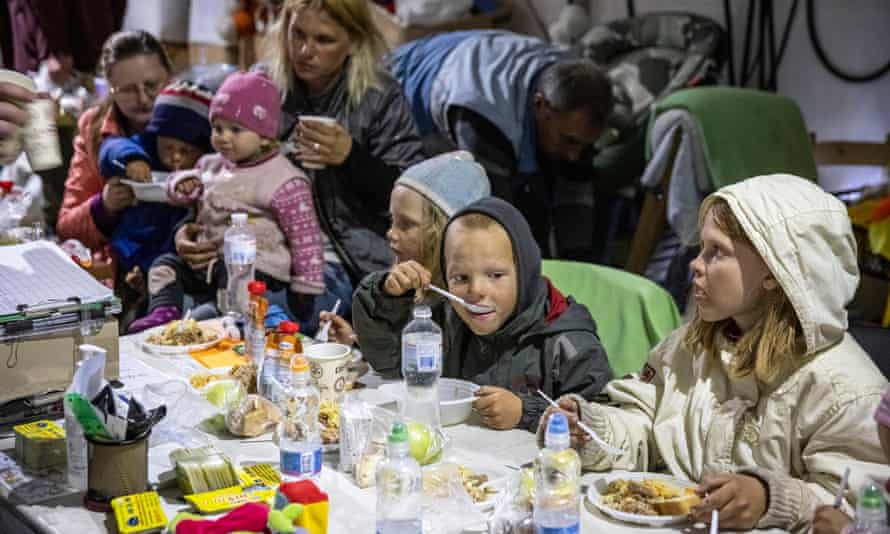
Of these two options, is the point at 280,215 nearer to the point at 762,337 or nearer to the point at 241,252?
the point at 241,252

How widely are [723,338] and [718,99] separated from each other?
2.76 metres

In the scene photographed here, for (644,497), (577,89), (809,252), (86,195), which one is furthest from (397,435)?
(86,195)

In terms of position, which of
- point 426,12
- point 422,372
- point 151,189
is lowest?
point 151,189

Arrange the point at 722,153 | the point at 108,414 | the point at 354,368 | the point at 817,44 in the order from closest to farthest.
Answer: the point at 108,414, the point at 354,368, the point at 722,153, the point at 817,44

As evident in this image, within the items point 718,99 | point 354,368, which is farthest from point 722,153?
point 354,368

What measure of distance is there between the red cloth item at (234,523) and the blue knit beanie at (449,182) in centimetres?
126

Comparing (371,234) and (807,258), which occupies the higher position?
(807,258)

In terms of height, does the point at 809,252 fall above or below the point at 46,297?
above

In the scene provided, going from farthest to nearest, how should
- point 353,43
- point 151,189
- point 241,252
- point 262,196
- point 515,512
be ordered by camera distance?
point 151,189 → point 353,43 → point 262,196 → point 241,252 → point 515,512

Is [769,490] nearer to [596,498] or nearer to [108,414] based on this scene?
[596,498]

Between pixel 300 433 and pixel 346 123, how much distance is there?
5.75 ft

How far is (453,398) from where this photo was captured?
7.48 ft

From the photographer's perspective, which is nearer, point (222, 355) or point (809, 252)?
point (809, 252)

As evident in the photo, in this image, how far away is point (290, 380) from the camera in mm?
2119
